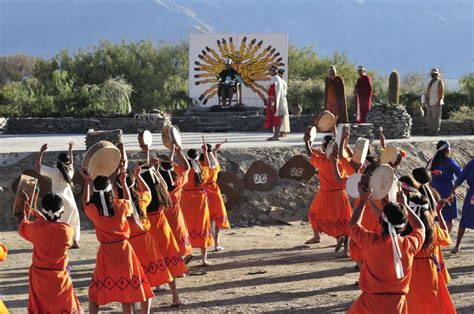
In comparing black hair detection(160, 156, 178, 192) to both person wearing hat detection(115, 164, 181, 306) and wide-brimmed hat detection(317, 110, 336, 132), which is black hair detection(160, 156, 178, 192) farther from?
wide-brimmed hat detection(317, 110, 336, 132)

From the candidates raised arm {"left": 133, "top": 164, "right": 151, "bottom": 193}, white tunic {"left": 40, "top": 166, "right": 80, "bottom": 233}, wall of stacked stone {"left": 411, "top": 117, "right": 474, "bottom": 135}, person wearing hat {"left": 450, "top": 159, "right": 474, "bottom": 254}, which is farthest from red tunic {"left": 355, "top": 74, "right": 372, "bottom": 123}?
raised arm {"left": 133, "top": 164, "right": 151, "bottom": 193}

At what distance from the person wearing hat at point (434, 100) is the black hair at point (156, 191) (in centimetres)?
1188

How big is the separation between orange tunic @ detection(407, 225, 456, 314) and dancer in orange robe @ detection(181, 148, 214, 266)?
149 inches

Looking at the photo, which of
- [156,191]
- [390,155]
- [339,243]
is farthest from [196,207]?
[390,155]

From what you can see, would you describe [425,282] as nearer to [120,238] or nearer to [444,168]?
[120,238]

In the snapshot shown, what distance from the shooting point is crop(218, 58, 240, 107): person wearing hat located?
88.3 ft

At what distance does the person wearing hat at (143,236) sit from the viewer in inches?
299

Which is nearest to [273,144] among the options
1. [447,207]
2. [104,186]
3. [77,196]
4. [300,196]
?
[300,196]

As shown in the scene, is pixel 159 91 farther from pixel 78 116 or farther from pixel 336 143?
pixel 336 143

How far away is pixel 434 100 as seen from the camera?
19.5 meters

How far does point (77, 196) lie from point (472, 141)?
29.6ft

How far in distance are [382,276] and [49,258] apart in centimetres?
251

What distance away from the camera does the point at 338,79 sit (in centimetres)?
1734

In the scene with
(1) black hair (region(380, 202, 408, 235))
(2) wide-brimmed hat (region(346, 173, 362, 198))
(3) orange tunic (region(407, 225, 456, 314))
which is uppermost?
(2) wide-brimmed hat (region(346, 173, 362, 198))
